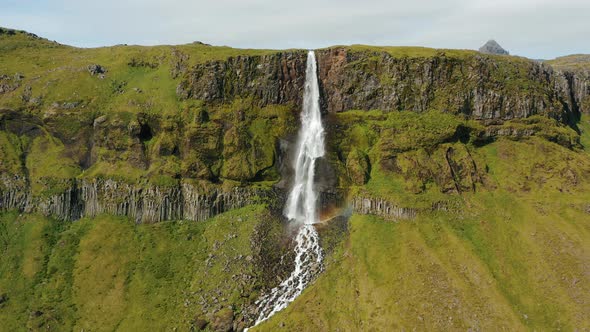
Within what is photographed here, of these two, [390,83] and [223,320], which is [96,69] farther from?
[390,83]

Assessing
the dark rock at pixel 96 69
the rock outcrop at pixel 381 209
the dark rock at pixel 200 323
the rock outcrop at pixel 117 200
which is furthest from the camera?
the dark rock at pixel 96 69

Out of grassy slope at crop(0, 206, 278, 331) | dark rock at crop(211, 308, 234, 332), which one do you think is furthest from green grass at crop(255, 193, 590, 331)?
grassy slope at crop(0, 206, 278, 331)

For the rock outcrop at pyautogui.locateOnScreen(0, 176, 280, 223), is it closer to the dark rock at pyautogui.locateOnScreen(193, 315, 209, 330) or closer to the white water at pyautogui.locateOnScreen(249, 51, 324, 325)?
the white water at pyautogui.locateOnScreen(249, 51, 324, 325)

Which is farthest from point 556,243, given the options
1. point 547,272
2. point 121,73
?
point 121,73

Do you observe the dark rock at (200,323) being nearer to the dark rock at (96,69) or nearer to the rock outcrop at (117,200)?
the rock outcrop at (117,200)

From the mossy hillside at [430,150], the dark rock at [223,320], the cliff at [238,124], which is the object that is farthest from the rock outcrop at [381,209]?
the dark rock at [223,320]

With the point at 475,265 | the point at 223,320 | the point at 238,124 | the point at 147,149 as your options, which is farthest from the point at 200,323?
the point at 475,265
